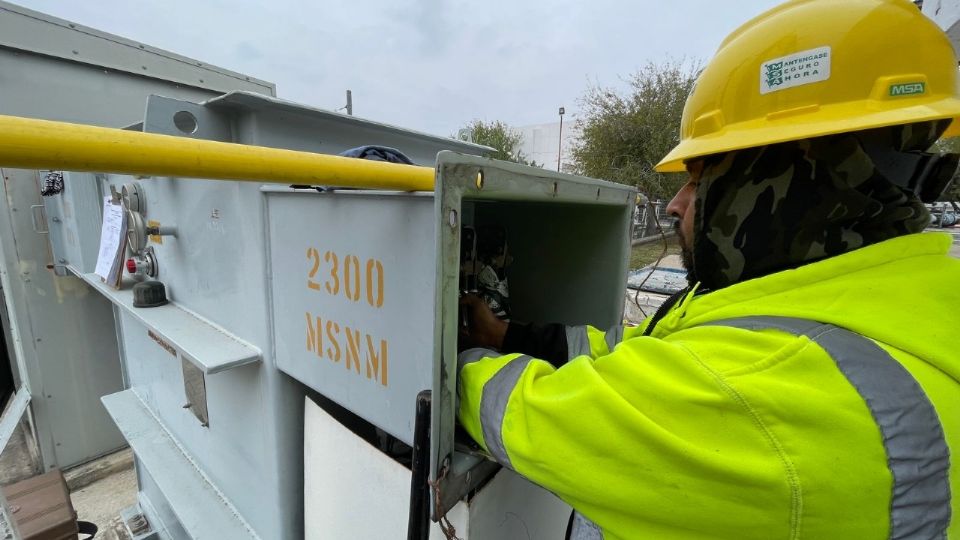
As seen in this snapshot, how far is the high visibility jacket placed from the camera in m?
0.48

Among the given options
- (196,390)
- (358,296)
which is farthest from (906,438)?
(196,390)

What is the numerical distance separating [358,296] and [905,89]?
109cm

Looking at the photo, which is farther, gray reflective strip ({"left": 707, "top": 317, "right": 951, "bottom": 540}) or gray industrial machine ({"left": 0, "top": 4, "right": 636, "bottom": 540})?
gray industrial machine ({"left": 0, "top": 4, "right": 636, "bottom": 540})

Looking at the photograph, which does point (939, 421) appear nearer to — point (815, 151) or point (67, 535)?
point (815, 151)

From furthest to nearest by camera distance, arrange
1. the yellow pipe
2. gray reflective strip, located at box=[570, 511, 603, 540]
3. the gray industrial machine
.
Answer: gray reflective strip, located at box=[570, 511, 603, 540] < the gray industrial machine < the yellow pipe

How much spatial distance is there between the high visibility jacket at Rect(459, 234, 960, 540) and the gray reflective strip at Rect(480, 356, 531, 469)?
0.11 feet

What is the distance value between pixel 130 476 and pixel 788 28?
15.1 ft

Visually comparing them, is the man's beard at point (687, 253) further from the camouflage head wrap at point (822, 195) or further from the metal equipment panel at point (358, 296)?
the metal equipment panel at point (358, 296)

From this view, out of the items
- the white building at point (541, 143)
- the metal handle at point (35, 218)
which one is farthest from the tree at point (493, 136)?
the metal handle at point (35, 218)

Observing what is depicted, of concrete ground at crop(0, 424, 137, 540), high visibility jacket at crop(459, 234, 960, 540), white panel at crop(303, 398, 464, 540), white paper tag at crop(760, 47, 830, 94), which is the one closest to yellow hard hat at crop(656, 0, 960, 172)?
white paper tag at crop(760, 47, 830, 94)

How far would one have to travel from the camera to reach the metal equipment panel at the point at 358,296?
777 mm

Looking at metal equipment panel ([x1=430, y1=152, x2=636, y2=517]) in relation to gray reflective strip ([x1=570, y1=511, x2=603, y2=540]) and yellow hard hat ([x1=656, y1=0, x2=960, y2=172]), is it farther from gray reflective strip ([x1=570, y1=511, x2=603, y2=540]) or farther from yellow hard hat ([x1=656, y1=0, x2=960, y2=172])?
yellow hard hat ([x1=656, y1=0, x2=960, y2=172])

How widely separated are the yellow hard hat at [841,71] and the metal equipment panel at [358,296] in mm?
614

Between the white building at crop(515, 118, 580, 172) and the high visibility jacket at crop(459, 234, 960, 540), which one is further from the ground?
the white building at crop(515, 118, 580, 172)
